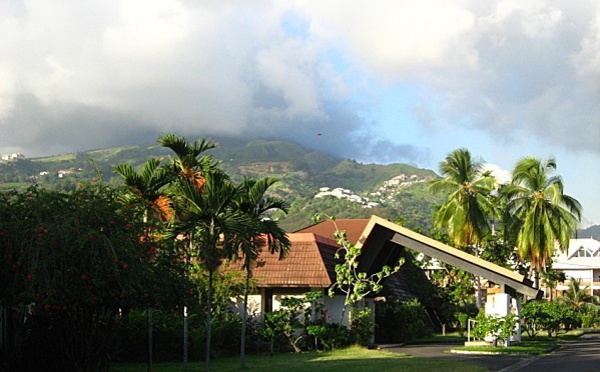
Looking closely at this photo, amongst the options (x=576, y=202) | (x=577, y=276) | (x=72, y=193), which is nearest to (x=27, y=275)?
(x=72, y=193)

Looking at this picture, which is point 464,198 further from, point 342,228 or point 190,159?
point 190,159

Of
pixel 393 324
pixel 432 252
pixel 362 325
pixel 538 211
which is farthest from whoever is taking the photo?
pixel 538 211

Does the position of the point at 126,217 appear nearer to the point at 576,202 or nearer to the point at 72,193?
the point at 72,193

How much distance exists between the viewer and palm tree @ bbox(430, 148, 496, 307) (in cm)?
4828

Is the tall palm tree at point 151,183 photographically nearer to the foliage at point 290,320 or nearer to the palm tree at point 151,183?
the palm tree at point 151,183

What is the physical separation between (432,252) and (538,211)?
17.3 meters

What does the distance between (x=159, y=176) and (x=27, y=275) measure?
7.18 metres

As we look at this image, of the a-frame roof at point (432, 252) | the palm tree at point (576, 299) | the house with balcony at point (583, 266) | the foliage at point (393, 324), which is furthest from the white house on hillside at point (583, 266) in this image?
the a-frame roof at point (432, 252)

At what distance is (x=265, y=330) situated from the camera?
28.5 m

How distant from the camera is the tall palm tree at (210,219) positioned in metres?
21.1

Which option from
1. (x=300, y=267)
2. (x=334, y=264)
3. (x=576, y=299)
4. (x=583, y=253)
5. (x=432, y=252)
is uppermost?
(x=583, y=253)

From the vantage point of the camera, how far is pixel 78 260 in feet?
51.1

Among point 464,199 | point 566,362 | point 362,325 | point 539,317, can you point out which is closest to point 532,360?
point 566,362

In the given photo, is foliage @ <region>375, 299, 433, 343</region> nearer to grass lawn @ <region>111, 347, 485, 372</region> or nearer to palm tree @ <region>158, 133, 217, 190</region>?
grass lawn @ <region>111, 347, 485, 372</region>
